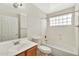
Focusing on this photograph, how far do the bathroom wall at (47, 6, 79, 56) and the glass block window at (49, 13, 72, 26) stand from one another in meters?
0.05

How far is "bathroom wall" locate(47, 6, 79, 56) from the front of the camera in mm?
890

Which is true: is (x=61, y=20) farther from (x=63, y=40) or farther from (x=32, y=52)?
(x=32, y=52)

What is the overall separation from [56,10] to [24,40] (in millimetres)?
595

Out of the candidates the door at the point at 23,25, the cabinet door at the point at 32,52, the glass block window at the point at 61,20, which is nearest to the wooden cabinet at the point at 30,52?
the cabinet door at the point at 32,52

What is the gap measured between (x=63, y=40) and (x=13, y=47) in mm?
671

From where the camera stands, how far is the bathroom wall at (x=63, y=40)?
890mm

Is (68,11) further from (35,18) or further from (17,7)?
(17,7)

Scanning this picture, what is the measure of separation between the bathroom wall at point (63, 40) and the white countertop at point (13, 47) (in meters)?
0.26

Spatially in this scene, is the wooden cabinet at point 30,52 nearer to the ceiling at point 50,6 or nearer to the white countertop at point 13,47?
the white countertop at point 13,47

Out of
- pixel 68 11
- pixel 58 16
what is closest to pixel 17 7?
pixel 58 16

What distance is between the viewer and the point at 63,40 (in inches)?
36.6

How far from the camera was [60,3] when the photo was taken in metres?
0.93

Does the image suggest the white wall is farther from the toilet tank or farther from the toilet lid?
the toilet lid

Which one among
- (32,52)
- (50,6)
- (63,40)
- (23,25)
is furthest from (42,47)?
(50,6)
